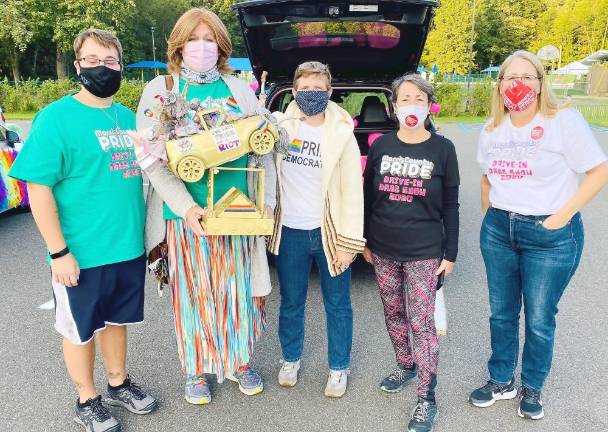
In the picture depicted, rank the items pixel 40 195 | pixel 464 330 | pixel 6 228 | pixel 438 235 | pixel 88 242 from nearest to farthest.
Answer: pixel 40 195, pixel 88 242, pixel 438 235, pixel 464 330, pixel 6 228

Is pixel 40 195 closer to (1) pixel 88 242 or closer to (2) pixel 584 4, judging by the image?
(1) pixel 88 242

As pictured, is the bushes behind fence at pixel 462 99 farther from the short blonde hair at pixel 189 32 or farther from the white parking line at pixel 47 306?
the short blonde hair at pixel 189 32

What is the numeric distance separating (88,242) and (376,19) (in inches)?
105

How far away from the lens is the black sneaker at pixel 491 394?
8.68ft

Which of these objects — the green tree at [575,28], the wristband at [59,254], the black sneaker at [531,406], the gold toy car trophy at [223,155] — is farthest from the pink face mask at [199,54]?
the green tree at [575,28]

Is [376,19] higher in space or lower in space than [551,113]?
higher

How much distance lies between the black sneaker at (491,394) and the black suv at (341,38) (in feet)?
8.13

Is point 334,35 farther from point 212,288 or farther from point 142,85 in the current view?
point 142,85

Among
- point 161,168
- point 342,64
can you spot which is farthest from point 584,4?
point 161,168

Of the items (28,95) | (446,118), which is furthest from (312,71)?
(28,95)

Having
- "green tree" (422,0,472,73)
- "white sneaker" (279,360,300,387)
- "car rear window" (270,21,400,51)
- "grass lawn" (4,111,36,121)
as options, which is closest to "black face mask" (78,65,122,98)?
"white sneaker" (279,360,300,387)

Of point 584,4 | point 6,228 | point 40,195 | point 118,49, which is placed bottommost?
point 6,228

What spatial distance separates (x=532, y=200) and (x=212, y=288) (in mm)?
1591

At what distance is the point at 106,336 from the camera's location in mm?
2557
